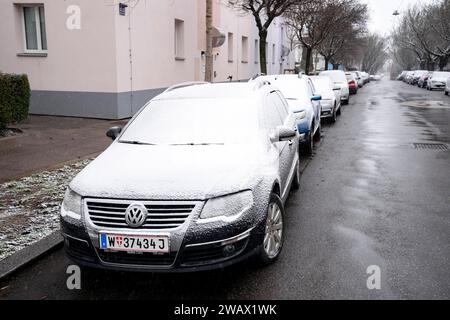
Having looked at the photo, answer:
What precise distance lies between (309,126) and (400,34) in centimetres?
7082

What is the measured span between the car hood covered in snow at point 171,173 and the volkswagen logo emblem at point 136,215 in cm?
9

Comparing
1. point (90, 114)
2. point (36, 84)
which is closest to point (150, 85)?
point (90, 114)

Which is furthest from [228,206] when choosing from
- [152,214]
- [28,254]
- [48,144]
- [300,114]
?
[48,144]

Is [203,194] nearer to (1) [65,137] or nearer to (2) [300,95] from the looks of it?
(2) [300,95]

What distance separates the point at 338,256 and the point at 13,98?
8678mm

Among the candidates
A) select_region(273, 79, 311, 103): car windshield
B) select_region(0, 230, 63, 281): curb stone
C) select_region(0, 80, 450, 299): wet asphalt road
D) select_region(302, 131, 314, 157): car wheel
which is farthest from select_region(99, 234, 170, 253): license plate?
select_region(273, 79, 311, 103): car windshield

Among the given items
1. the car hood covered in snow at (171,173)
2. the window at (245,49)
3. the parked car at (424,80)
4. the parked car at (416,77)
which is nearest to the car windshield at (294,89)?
the car hood covered in snow at (171,173)

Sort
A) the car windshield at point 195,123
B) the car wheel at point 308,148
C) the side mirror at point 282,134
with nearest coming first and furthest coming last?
the car windshield at point 195,123
the side mirror at point 282,134
the car wheel at point 308,148

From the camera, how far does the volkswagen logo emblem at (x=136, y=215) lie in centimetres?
351

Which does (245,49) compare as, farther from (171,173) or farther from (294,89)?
(171,173)

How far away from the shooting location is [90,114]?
45.6 ft

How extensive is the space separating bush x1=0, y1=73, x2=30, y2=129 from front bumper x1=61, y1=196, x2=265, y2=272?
7.57m

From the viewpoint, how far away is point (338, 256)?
444 centimetres

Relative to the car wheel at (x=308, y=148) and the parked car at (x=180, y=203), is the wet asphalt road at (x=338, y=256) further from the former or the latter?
the car wheel at (x=308, y=148)
